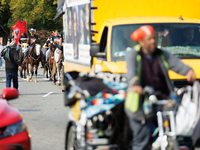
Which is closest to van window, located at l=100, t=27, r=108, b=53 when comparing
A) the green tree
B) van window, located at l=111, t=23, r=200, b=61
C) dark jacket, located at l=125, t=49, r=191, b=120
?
van window, located at l=111, t=23, r=200, b=61

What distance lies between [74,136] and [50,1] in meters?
50.8

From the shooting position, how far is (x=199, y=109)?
5.51 meters

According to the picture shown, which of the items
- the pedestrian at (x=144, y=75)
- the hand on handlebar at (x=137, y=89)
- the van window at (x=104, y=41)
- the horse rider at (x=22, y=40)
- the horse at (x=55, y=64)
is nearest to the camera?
the hand on handlebar at (x=137, y=89)

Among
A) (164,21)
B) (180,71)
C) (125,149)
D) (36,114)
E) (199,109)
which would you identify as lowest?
(36,114)

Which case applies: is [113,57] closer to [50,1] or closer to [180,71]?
[180,71]

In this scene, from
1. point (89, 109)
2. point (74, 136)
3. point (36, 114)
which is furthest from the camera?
point (36, 114)

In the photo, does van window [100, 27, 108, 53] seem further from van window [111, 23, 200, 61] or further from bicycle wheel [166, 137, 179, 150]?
bicycle wheel [166, 137, 179, 150]

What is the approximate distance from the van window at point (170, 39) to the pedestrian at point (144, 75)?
9.51 ft

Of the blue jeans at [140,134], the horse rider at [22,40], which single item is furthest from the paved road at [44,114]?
the horse rider at [22,40]

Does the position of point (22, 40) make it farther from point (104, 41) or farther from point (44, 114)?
point (104, 41)

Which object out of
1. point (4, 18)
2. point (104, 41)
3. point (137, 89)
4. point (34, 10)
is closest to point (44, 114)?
point (104, 41)

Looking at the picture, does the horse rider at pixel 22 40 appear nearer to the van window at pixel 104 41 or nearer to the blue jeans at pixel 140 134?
the van window at pixel 104 41

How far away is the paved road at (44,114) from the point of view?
8.45 m

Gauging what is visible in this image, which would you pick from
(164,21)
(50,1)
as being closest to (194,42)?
(164,21)
